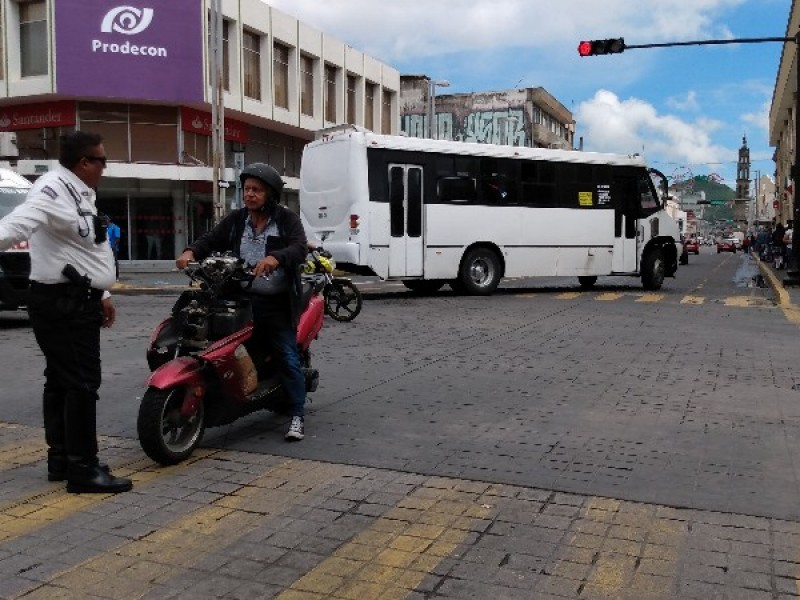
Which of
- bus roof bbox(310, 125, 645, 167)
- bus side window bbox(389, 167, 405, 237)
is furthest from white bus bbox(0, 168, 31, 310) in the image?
bus side window bbox(389, 167, 405, 237)

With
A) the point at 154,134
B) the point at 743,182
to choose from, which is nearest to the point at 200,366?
the point at 154,134

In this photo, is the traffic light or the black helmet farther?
the traffic light

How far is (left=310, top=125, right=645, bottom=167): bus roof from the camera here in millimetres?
16156

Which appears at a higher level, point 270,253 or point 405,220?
point 405,220

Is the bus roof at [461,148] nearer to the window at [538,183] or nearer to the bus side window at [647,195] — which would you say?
the window at [538,183]

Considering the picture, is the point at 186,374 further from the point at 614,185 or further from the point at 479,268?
the point at 614,185

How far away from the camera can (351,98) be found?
4516 centimetres

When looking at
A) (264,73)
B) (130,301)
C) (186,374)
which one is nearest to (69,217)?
(186,374)

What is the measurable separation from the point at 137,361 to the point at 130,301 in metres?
8.45

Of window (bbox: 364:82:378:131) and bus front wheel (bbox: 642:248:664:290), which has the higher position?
window (bbox: 364:82:378:131)

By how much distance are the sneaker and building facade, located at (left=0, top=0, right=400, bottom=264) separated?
78.6 ft

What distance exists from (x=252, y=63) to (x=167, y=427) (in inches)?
1320

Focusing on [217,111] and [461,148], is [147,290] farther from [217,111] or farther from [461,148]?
[217,111]

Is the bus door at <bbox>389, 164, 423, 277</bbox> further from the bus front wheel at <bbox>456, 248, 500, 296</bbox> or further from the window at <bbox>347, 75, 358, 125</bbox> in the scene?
the window at <bbox>347, 75, 358, 125</bbox>
